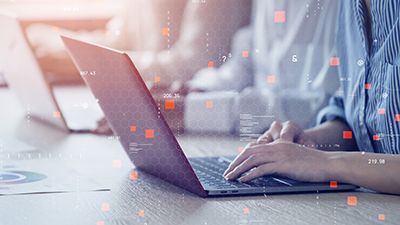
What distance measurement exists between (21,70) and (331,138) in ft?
2.64

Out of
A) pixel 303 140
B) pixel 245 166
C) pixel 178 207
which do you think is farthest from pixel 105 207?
pixel 303 140

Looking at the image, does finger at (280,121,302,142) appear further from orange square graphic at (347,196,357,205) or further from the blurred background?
the blurred background

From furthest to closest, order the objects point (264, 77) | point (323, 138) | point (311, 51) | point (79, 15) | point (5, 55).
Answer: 1. point (264, 77)
2. point (311, 51)
3. point (79, 15)
4. point (5, 55)
5. point (323, 138)

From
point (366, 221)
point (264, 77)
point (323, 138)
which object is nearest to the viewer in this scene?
point (366, 221)

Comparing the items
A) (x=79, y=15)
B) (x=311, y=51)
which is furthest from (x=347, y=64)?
(x=79, y=15)

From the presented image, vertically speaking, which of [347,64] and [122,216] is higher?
[347,64]

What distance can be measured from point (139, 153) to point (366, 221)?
0.30 metres

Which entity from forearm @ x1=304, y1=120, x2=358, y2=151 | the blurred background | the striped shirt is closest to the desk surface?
the striped shirt

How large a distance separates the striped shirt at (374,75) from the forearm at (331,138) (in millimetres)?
20

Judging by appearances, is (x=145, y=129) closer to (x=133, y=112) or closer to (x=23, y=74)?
(x=133, y=112)

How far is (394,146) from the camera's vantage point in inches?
18.0

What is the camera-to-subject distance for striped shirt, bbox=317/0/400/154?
0.47 meters

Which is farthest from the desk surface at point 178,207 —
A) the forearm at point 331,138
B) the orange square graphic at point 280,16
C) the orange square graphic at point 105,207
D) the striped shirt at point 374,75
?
the orange square graphic at point 280,16

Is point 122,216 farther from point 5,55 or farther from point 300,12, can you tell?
point 300,12
